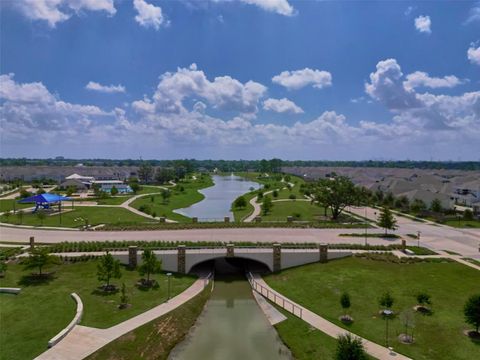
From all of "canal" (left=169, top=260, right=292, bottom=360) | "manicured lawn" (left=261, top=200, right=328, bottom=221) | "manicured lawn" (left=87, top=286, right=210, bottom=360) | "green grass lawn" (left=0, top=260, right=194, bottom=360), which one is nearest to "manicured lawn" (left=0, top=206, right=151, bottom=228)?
"green grass lawn" (left=0, top=260, right=194, bottom=360)

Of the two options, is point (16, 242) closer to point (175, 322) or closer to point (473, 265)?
point (175, 322)

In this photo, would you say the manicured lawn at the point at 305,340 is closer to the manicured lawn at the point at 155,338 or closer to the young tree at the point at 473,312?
the manicured lawn at the point at 155,338

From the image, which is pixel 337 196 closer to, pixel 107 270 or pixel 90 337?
pixel 107 270

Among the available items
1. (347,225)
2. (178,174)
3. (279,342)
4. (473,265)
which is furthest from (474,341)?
(178,174)

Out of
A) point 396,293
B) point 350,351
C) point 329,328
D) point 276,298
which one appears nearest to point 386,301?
point 396,293

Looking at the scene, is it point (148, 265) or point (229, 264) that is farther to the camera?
point (229, 264)
